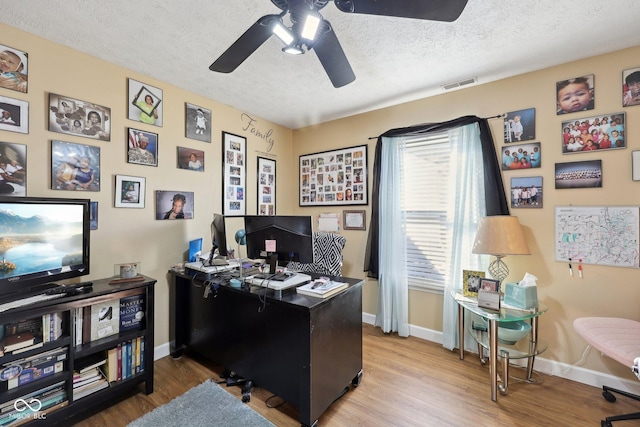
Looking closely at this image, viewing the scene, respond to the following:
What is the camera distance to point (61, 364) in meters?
1.64

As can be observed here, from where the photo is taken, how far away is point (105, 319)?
1849 millimetres

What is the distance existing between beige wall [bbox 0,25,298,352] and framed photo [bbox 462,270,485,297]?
2.49 metres

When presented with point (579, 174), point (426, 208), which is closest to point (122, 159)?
point (426, 208)

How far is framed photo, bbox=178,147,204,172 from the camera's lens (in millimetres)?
2660

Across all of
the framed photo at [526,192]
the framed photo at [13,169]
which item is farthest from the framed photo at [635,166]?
the framed photo at [13,169]

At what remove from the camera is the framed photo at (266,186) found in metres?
3.50

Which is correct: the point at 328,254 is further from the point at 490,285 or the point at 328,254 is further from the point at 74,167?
the point at 74,167

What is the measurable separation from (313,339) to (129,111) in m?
2.42

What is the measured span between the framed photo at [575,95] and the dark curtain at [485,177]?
20.6 inches

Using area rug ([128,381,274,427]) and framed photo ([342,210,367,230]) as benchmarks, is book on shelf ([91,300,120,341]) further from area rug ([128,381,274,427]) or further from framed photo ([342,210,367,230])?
framed photo ([342,210,367,230])

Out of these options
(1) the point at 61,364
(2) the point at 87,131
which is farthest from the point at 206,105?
(1) the point at 61,364

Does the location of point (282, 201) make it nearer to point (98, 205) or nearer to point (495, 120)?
point (98, 205)

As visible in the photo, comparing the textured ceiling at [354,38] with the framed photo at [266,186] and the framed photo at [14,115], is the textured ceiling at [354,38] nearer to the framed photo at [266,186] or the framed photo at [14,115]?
the framed photo at [14,115]

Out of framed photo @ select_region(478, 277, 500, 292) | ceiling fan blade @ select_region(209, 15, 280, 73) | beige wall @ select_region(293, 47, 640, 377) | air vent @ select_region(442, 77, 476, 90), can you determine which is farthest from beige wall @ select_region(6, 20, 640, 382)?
ceiling fan blade @ select_region(209, 15, 280, 73)
